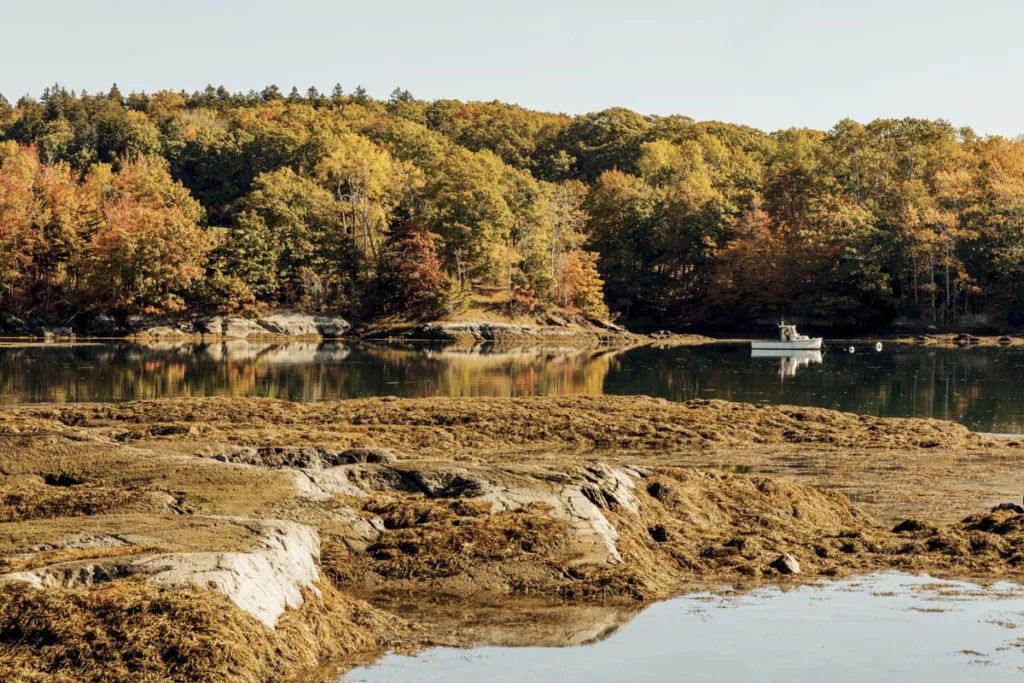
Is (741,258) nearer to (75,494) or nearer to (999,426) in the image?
(999,426)

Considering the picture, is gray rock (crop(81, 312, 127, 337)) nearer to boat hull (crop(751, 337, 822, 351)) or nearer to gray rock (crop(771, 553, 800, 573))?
boat hull (crop(751, 337, 822, 351))

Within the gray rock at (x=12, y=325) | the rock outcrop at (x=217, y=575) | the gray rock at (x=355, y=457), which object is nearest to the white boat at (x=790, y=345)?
the gray rock at (x=12, y=325)

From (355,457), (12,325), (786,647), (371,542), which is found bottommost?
(786,647)

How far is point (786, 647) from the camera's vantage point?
12.5 m

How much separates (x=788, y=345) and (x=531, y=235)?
26.8 m

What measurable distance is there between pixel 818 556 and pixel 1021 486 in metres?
8.51

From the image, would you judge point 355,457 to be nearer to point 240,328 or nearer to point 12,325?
point 240,328

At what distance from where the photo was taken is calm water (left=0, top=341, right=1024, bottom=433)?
39906mm

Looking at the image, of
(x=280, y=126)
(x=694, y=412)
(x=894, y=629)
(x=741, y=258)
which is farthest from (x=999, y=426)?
(x=280, y=126)

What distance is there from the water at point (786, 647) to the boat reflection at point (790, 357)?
42421mm

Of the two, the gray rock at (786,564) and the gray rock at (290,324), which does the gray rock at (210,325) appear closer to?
the gray rock at (290,324)

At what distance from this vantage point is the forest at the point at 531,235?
87625mm

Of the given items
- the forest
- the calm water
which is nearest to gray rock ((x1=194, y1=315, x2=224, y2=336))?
the forest

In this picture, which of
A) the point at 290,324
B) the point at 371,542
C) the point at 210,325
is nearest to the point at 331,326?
the point at 290,324
